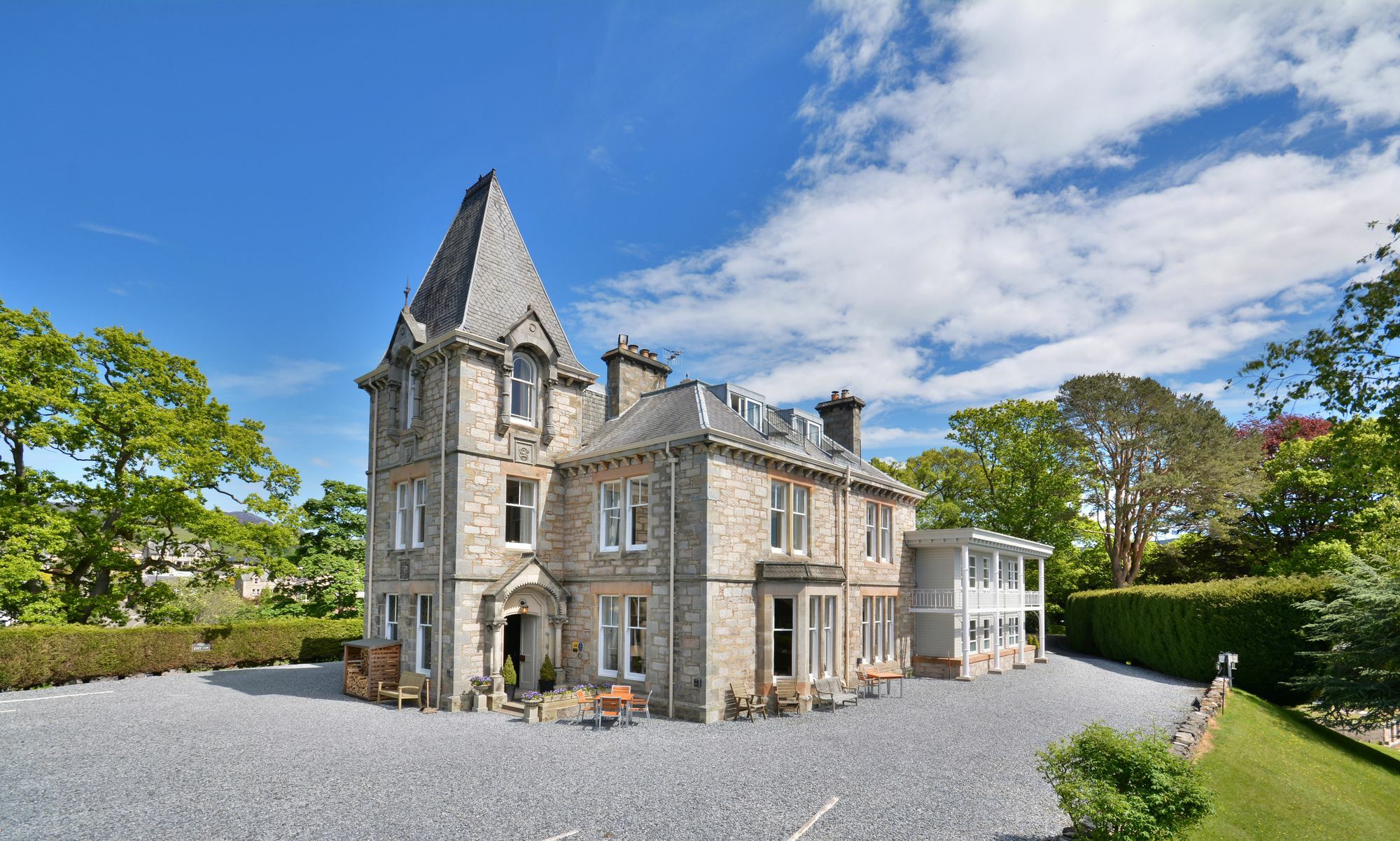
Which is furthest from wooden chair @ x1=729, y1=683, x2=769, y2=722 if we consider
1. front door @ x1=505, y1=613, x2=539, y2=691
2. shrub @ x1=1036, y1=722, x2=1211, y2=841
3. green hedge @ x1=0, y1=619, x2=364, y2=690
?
green hedge @ x1=0, y1=619, x2=364, y2=690

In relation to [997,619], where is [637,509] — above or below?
above

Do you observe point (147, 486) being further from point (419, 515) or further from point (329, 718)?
point (329, 718)

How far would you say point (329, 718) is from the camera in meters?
17.8

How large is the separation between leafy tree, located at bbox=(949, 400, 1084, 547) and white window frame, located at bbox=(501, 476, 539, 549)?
101ft

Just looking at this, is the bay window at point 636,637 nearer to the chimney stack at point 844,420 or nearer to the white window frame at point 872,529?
the white window frame at point 872,529

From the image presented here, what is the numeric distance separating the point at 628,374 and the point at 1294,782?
66.8ft

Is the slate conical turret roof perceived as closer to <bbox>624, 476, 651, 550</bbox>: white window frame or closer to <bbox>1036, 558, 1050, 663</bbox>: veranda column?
<bbox>624, 476, 651, 550</bbox>: white window frame

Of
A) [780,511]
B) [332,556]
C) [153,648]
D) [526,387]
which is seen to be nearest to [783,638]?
[780,511]

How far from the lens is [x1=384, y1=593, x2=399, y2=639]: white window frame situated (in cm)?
2216

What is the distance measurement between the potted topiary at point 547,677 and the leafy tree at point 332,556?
18.4 meters

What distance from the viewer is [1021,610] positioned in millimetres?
32281

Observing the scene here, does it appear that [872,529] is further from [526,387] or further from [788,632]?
[526,387]

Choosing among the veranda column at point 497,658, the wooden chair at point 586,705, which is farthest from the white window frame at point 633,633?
the veranda column at point 497,658

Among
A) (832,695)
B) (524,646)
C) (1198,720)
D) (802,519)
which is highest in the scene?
(802,519)
